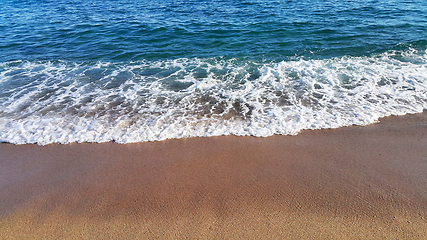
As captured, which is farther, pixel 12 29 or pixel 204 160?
pixel 12 29

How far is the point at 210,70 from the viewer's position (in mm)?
8875

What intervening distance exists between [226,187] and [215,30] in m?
10.3

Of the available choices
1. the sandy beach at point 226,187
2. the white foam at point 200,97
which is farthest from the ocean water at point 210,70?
the sandy beach at point 226,187

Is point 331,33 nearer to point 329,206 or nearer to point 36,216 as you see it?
point 329,206

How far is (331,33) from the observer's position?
38.6 feet

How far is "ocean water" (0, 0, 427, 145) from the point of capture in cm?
574

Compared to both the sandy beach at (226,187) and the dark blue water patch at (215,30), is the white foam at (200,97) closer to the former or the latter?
the sandy beach at (226,187)

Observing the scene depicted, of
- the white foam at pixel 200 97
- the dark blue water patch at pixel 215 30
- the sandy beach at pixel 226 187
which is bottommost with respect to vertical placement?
the sandy beach at pixel 226 187

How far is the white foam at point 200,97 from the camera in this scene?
552cm

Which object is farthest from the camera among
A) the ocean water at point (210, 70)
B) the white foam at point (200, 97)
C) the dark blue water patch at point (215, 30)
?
the dark blue water patch at point (215, 30)

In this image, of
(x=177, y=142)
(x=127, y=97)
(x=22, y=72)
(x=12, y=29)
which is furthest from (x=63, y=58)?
(x=177, y=142)

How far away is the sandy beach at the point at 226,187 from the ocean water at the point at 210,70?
0.51 metres

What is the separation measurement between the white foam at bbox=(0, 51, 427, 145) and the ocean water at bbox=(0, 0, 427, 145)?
30 millimetres

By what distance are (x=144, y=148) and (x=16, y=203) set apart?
204 cm
